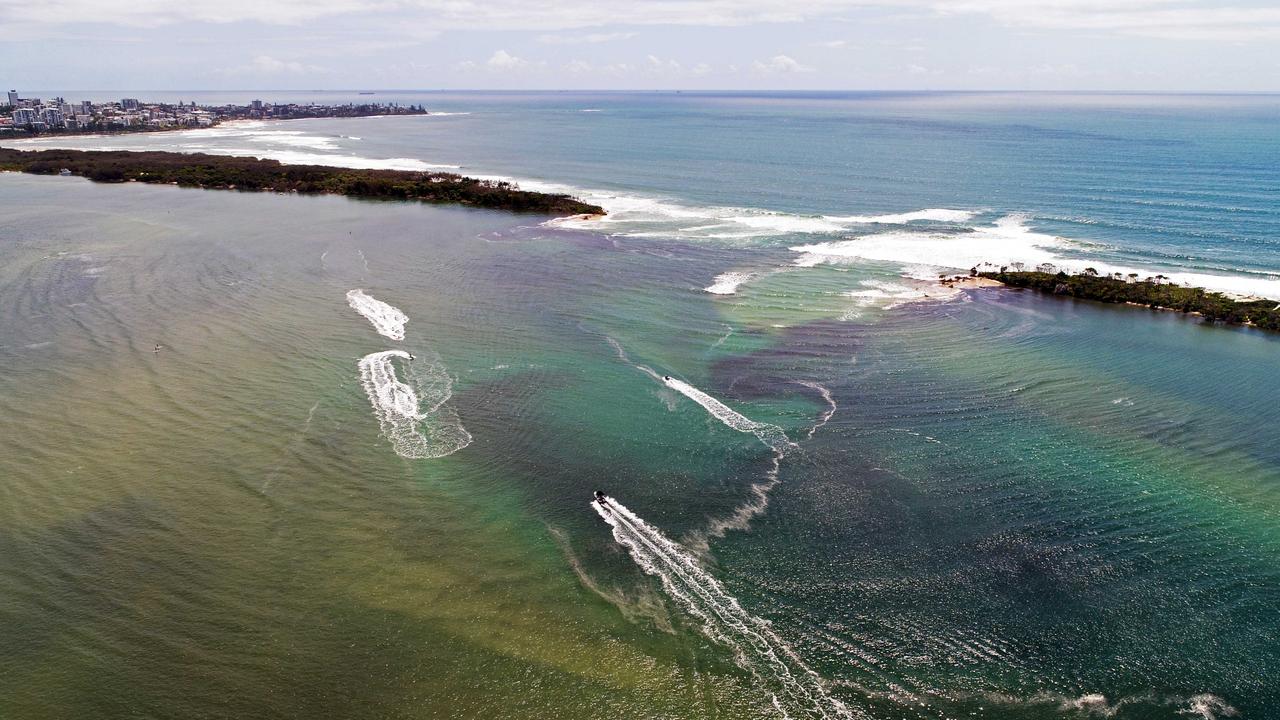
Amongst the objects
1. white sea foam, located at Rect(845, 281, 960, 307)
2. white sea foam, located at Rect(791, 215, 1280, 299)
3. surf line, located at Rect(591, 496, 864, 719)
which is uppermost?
white sea foam, located at Rect(791, 215, 1280, 299)

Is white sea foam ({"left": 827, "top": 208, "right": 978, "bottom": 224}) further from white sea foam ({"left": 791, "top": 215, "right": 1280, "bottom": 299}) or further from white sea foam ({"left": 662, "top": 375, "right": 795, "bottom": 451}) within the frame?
white sea foam ({"left": 662, "top": 375, "right": 795, "bottom": 451})

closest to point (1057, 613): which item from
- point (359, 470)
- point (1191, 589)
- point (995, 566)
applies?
point (995, 566)

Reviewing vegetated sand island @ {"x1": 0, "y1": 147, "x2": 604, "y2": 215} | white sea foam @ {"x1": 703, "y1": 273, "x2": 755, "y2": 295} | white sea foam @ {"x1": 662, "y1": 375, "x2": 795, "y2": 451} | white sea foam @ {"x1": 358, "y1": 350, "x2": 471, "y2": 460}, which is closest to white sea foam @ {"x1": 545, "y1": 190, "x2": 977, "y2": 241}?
vegetated sand island @ {"x1": 0, "y1": 147, "x2": 604, "y2": 215}

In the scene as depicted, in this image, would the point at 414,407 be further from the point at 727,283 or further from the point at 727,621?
the point at 727,283

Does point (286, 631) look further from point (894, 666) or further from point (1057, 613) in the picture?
point (1057, 613)

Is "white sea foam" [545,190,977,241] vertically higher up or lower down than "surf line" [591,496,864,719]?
higher up

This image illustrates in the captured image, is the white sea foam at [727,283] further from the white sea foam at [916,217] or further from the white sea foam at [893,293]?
the white sea foam at [916,217]

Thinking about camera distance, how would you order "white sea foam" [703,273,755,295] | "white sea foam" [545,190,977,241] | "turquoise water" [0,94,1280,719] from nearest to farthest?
1. "turquoise water" [0,94,1280,719]
2. "white sea foam" [703,273,755,295]
3. "white sea foam" [545,190,977,241]
